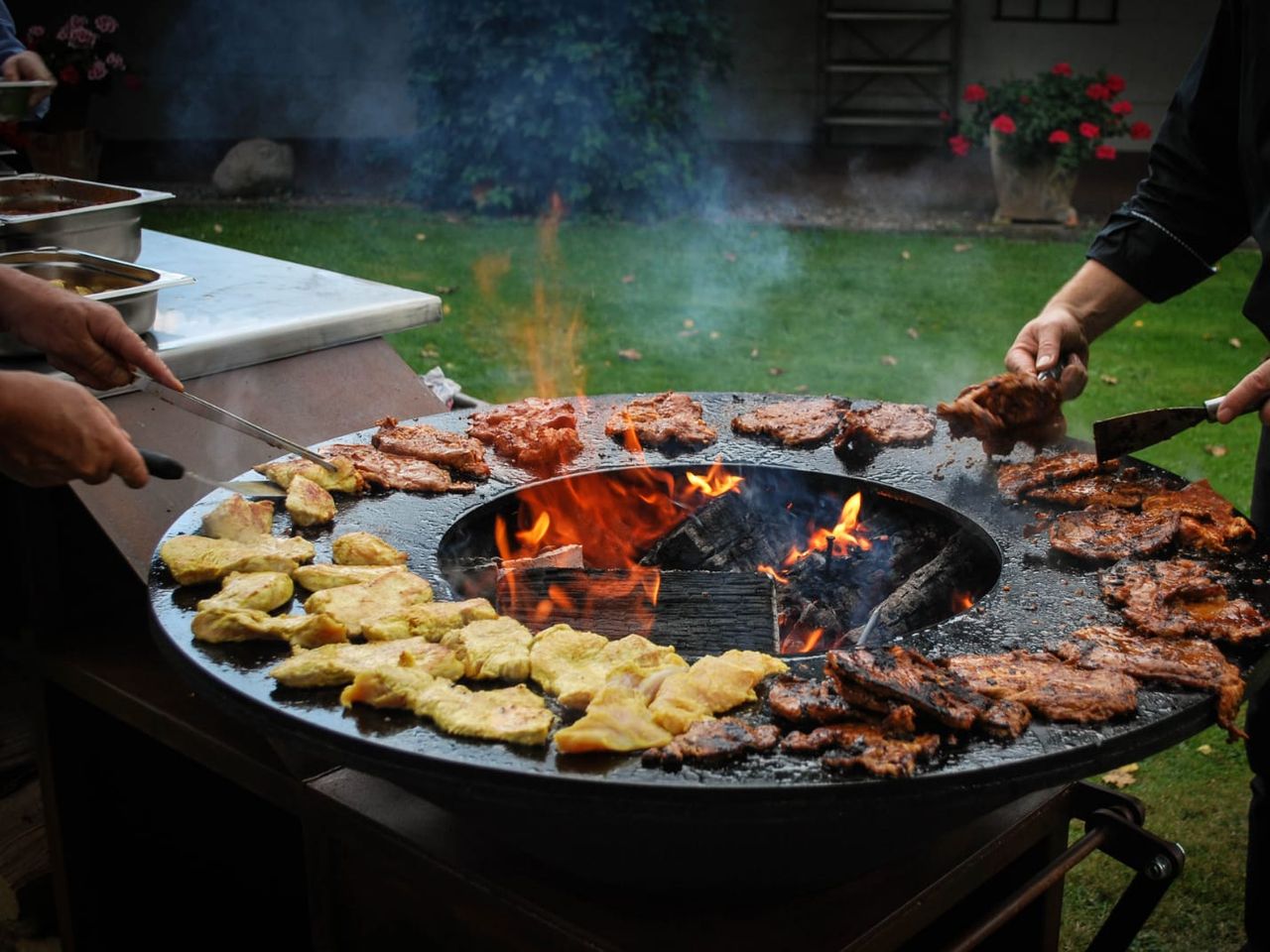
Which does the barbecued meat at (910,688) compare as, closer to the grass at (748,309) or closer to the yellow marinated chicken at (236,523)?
the yellow marinated chicken at (236,523)

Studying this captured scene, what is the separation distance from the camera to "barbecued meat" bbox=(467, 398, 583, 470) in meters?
3.02

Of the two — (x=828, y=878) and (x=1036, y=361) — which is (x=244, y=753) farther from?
(x=1036, y=361)

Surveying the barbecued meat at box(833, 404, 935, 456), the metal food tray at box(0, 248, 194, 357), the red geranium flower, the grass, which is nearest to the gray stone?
the grass

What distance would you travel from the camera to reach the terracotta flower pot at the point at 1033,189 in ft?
35.3

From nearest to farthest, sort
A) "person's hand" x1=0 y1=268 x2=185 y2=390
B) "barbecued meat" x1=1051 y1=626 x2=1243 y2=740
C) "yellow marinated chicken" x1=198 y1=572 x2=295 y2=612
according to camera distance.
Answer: "barbecued meat" x1=1051 y1=626 x2=1243 y2=740 < "yellow marinated chicken" x1=198 y1=572 x2=295 y2=612 < "person's hand" x1=0 y1=268 x2=185 y2=390

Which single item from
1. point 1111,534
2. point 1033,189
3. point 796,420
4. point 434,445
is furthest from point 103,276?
point 1033,189

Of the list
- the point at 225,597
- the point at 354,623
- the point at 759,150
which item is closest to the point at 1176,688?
the point at 354,623

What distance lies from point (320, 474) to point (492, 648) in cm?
94

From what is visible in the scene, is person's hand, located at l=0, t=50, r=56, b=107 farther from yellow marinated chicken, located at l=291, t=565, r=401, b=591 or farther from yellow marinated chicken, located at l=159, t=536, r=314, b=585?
yellow marinated chicken, located at l=291, t=565, r=401, b=591

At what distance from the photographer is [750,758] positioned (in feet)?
5.78

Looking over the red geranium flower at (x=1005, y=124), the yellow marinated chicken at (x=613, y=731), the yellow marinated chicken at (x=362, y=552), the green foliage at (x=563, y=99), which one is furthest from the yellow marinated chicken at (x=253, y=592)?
the red geranium flower at (x=1005, y=124)

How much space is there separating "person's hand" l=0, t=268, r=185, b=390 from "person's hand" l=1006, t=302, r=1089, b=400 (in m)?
1.99

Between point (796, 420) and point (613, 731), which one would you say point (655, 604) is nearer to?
point (613, 731)

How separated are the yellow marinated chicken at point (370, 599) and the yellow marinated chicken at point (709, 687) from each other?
0.57 meters
